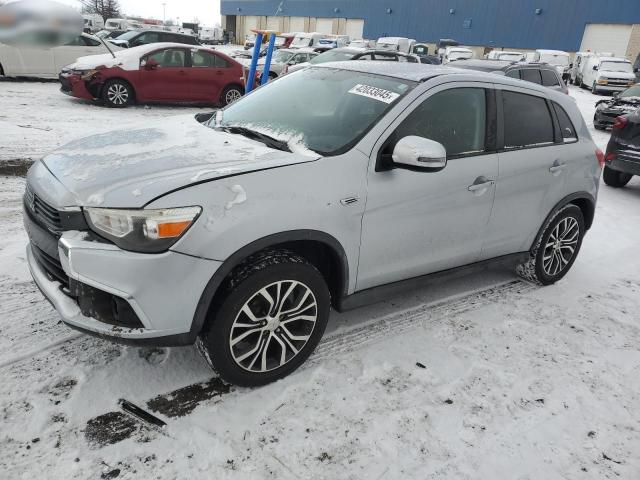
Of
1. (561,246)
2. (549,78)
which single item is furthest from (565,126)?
(549,78)

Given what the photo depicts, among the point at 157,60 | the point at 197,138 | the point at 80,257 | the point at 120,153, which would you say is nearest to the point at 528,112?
the point at 197,138

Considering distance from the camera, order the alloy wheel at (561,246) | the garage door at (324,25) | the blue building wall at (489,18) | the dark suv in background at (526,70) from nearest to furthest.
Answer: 1. the alloy wheel at (561,246)
2. the dark suv in background at (526,70)
3. the blue building wall at (489,18)
4. the garage door at (324,25)

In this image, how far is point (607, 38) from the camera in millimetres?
37281

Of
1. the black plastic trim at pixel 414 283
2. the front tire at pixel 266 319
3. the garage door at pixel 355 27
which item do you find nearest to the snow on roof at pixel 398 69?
the black plastic trim at pixel 414 283

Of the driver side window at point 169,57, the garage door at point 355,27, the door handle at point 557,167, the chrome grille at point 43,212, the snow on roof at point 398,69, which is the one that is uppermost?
the garage door at point 355,27

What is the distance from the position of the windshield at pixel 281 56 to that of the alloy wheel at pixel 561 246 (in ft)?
45.6

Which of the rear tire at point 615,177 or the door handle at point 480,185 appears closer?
the door handle at point 480,185

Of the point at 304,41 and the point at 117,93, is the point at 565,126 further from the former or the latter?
the point at 304,41

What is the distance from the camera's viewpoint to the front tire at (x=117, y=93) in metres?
10.9

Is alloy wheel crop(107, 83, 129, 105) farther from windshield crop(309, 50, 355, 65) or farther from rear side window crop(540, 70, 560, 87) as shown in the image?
rear side window crop(540, 70, 560, 87)

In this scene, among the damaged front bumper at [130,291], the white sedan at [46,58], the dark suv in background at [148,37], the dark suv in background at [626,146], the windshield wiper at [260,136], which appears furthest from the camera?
the dark suv in background at [148,37]

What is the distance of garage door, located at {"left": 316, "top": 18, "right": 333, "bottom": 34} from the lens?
56.7m

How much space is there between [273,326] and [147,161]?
1.08 m

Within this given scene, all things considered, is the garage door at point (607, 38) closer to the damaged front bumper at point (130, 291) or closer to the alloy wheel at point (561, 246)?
the alloy wheel at point (561, 246)
